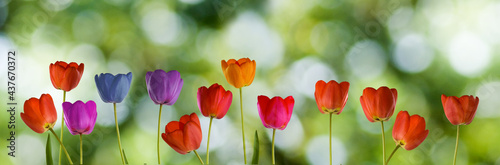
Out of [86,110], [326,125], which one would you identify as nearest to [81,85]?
[326,125]

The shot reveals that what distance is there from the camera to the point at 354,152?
3.40 ft

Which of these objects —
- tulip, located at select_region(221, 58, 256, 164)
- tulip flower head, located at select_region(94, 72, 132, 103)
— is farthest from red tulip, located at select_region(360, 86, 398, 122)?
tulip flower head, located at select_region(94, 72, 132, 103)

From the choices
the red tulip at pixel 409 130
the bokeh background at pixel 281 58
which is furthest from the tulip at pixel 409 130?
the bokeh background at pixel 281 58

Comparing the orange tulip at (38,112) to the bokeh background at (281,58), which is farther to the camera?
the bokeh background at (281,58)

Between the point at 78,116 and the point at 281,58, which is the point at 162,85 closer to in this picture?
the point at 78,116

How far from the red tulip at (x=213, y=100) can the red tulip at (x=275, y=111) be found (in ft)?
0.10

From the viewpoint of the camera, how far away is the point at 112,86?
399 mm

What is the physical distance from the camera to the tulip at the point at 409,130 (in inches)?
15.2

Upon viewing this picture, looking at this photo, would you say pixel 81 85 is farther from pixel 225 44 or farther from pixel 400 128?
pixel 400 128

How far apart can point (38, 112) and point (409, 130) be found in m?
0.30

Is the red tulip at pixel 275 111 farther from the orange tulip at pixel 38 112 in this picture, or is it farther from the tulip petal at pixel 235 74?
the orange tulip at pixel 38 112

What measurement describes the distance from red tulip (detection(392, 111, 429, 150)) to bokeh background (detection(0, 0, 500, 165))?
0.60m

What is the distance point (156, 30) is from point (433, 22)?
0.60 metres

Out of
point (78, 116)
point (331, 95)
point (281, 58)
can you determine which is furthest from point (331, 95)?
point (281, 58)
